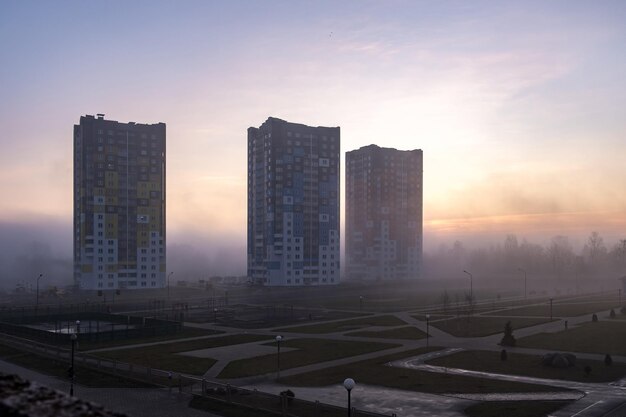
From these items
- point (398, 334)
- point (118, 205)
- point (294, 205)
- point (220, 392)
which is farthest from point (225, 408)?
point (294, 205)

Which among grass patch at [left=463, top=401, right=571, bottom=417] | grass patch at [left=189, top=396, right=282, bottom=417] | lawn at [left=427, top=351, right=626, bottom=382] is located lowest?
lawn at [left=427, top=351, right=626, bottom=382]

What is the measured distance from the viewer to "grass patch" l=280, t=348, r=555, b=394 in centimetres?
3194

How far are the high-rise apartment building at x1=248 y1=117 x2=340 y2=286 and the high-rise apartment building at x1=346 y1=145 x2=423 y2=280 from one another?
25679mm

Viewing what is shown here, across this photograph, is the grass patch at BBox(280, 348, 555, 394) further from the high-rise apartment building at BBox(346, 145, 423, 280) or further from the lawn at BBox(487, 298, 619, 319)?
the high-rise apartment building at BBox(346, 145, 423, 280)

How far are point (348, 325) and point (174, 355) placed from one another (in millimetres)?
24248

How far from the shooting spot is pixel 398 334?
180 ft

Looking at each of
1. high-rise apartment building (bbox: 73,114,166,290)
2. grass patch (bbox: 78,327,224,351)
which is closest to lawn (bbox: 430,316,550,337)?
grass patch (bbox: 78,327,224,351)

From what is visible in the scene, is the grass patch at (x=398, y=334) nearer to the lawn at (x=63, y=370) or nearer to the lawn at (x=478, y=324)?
the lawn at (x=478, y=324)

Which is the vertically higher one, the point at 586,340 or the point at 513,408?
the point at 513,408

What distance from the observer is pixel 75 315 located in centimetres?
7062

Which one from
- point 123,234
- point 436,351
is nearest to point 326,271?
point 123,234

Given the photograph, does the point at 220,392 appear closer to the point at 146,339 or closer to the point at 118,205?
the point at 146,339

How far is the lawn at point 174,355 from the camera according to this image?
3941 centimetres

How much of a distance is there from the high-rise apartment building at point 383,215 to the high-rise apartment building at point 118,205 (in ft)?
186
